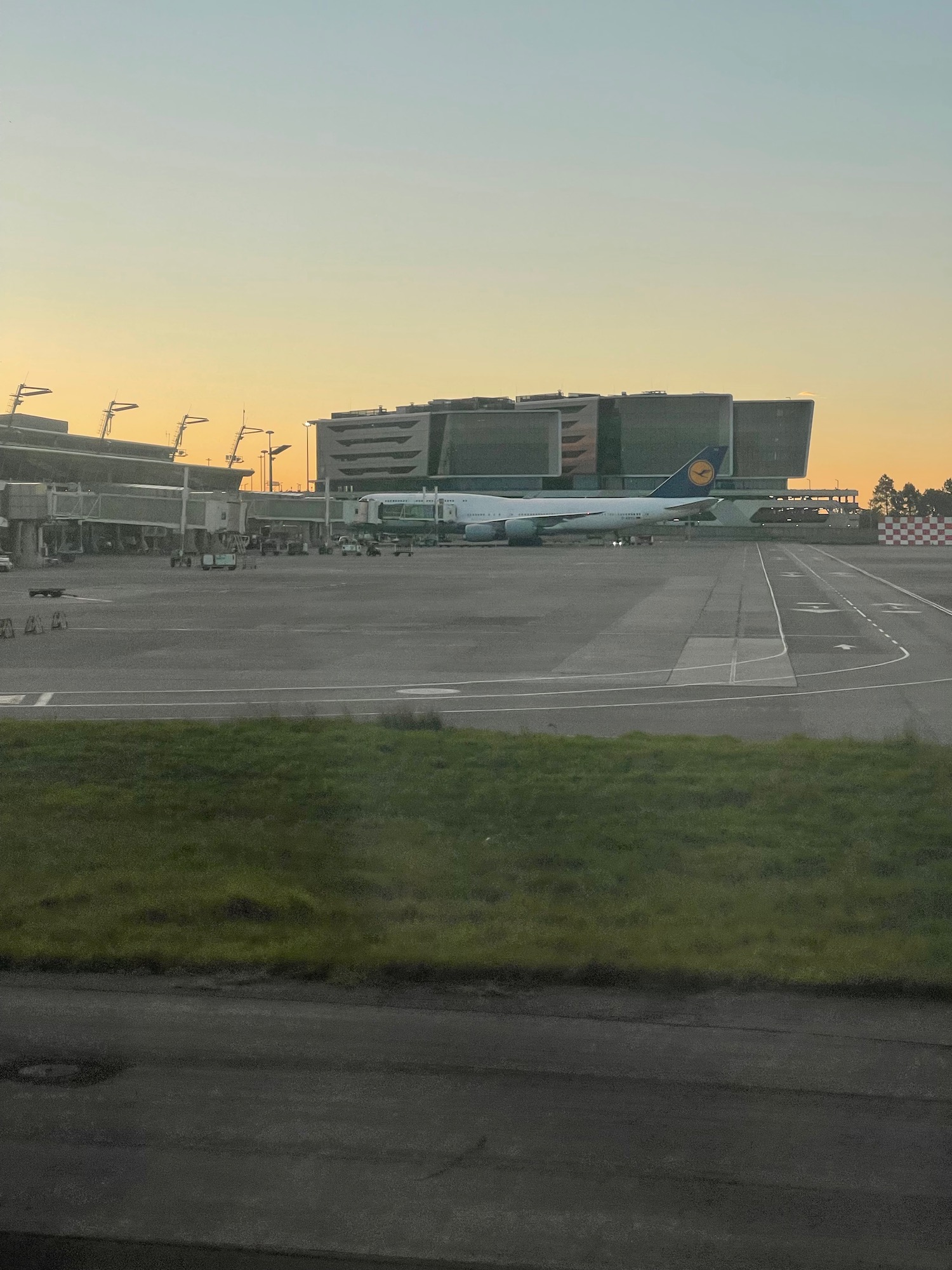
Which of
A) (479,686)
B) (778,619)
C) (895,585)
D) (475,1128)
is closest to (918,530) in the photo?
(895,585)

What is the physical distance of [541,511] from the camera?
153m

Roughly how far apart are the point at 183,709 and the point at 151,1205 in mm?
19430

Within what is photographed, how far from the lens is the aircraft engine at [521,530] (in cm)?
14500

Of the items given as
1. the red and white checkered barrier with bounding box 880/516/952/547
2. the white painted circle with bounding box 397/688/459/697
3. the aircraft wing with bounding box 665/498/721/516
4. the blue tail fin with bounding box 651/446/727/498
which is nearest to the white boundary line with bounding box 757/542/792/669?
the white painted circle with bounding box 397/688/459/697

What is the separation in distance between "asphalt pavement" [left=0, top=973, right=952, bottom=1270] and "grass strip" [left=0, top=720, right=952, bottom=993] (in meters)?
0.76

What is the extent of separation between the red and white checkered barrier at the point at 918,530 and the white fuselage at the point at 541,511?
3201cm

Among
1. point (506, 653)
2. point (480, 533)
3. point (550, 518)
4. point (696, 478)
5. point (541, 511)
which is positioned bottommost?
point (480, 533)

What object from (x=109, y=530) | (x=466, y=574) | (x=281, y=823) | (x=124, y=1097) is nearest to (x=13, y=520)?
(x=466, y=574)

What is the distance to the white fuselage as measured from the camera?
148125 mm

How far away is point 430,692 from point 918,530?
105m

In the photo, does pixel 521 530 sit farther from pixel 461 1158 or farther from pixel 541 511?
pixel 461 1158

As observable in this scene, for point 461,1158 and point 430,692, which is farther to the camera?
point 430,692

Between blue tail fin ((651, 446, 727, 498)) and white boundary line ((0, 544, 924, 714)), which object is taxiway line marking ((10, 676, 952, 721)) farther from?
blue tail fin ((651, 446, 727, 498))

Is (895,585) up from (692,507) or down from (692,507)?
down
